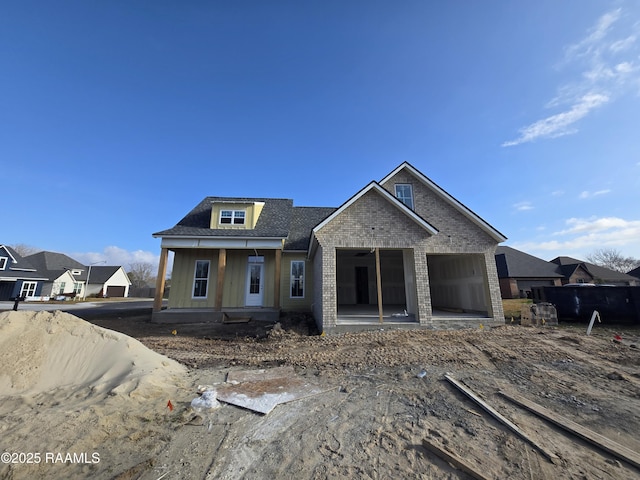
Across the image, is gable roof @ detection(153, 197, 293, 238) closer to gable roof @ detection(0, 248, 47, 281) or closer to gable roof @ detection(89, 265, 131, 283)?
gable roof @ detection(0, 248, 47, 281)

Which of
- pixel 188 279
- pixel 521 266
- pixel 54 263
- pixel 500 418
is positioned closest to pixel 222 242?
pixel 188 279

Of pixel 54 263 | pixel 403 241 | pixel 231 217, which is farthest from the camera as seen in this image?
pixel 54 263

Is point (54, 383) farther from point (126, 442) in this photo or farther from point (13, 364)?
point (126, 442)

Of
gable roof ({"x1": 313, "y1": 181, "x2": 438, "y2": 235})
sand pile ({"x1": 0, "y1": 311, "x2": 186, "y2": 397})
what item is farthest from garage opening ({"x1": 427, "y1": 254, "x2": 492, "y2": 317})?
sand pile ({"x1": 0, "y1": 311, "x2": 186, "y2": 397})

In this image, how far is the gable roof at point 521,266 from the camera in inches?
1174

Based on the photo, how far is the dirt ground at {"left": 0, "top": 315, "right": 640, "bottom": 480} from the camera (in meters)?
2.85

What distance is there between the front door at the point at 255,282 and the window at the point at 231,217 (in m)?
2.36

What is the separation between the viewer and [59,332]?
574 cm

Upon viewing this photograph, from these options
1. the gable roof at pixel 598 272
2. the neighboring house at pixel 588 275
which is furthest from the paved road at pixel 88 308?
the gable roof at pixel 598 272

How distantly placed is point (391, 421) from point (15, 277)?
156 ft

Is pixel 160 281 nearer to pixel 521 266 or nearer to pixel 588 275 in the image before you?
pixel 521 266

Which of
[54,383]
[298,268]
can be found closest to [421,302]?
[298,268]

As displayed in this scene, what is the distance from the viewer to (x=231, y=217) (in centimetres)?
1505

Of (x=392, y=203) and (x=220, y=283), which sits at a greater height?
(x=392, y=203)
